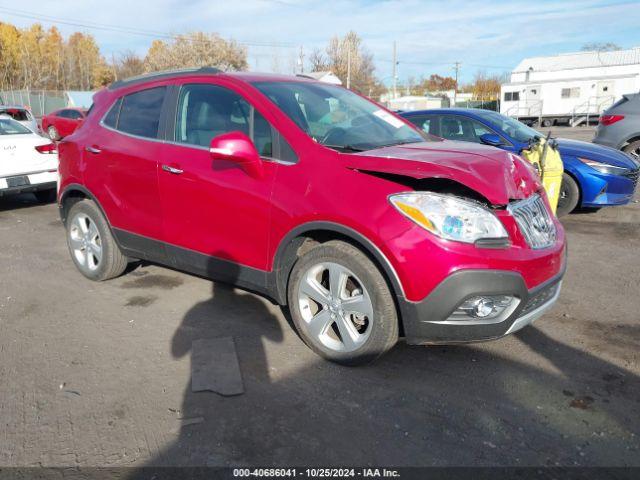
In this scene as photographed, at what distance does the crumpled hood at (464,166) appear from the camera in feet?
9.22

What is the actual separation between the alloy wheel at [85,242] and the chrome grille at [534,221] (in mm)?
3585

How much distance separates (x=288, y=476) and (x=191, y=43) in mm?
59284

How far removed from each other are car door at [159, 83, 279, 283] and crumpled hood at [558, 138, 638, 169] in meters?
5.05

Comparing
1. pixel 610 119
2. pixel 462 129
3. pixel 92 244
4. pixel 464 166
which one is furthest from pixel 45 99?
pixel 464 166

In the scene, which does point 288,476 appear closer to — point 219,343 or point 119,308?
point 219,343

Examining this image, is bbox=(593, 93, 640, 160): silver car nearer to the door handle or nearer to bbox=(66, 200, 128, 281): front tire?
the door handle

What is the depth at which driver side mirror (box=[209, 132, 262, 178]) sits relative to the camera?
3178 mm

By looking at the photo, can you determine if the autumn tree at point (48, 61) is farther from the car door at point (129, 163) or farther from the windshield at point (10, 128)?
the car door at point (129, 163)

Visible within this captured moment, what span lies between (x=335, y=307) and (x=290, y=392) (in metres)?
0.56

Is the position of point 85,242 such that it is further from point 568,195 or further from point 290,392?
point 568,195

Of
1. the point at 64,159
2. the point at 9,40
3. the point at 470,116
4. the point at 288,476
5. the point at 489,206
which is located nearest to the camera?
the point at 288,476

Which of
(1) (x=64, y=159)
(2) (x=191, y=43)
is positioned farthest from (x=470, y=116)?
(2) (x=191, y=43)

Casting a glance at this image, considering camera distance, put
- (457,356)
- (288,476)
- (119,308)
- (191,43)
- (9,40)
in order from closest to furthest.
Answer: (288,476) < (457,356) < (119,308) < (191,43) < (9,40)

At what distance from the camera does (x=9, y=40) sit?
71312 millimetres
